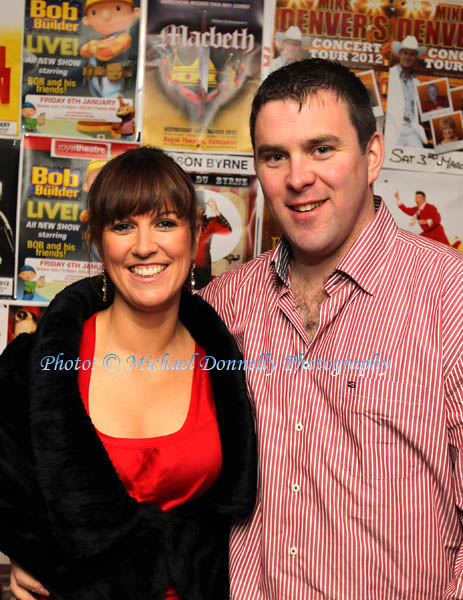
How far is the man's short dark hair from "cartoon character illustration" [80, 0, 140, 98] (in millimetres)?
694

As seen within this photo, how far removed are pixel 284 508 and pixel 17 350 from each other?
69cm

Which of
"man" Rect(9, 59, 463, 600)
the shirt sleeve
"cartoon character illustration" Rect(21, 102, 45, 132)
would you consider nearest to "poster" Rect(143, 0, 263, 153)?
"cartoon character illustration" Rect(21, 102, 45, 132)

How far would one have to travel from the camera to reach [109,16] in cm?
206

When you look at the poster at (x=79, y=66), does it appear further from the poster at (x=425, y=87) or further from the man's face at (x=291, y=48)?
the poster at (x=425, y=87)

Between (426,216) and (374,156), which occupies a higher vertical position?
(374,156)

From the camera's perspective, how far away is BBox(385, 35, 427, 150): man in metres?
2.14

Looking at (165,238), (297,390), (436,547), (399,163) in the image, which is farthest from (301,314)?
(399,163)

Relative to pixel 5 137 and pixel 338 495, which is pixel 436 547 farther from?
pixel 5 137

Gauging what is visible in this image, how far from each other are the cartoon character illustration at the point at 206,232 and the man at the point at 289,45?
48 centimetres

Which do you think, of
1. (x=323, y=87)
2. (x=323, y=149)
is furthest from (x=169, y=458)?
(x=323, y=87)

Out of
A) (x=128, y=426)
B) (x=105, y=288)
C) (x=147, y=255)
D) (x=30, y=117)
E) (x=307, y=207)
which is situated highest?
(x=30, y=117)

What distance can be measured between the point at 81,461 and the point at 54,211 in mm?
1019

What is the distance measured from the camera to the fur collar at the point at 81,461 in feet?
4.37

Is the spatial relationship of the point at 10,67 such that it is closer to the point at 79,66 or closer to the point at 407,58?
the point at 79,66
